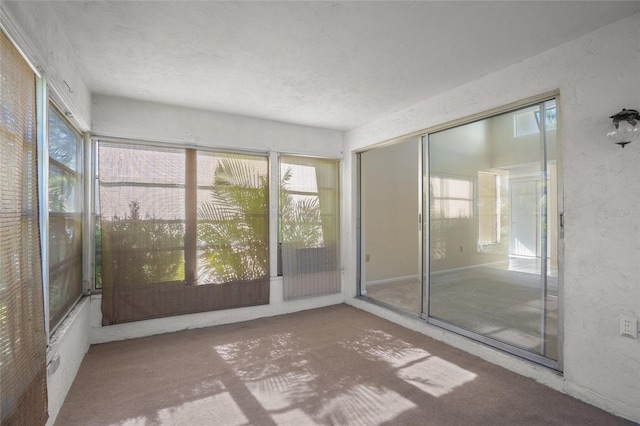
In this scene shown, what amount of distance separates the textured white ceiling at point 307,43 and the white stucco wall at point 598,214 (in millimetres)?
198

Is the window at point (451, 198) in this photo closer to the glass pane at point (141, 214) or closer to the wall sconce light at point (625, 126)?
the wall sconce light at point (625, 126)

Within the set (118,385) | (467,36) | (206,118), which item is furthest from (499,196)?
(118,385)

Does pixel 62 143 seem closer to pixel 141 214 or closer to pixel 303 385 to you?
pixel 141 214

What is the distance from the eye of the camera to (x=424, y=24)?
6.79 feet

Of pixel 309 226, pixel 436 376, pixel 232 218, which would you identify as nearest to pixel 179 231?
pixel 232 218

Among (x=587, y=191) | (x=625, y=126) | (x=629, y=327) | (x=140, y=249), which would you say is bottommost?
(x=629, y=327)

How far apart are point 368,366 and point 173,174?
283 centimetres

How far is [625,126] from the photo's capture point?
6.38 feet

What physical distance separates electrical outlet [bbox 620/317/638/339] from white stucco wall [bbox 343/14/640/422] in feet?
0.10

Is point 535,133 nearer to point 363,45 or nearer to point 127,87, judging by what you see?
point 363,45

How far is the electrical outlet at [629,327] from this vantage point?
6.48 ft

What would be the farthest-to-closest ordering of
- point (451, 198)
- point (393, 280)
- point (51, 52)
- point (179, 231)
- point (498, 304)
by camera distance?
point (393, 280) → point (179, 231) → point (451, 198) → point (498, 304) → point (51, 52)

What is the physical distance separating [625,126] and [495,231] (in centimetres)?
122

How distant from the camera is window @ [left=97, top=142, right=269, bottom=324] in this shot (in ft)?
10.8
